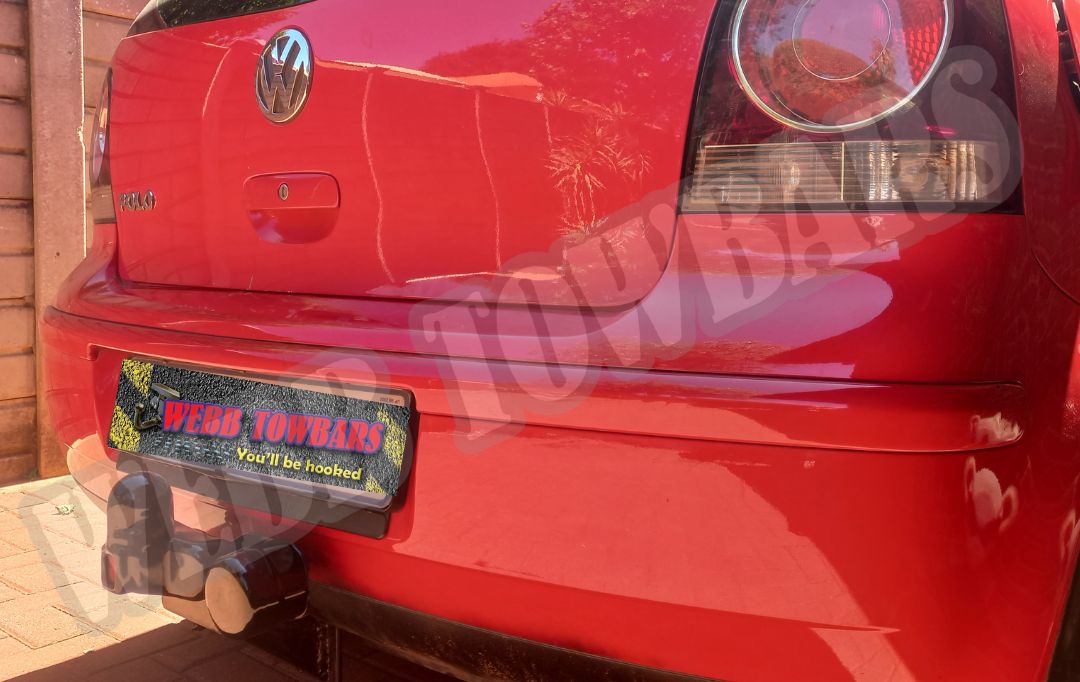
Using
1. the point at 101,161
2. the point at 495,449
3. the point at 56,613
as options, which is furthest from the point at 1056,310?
the point at 56,613

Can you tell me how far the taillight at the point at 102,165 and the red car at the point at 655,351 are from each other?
25.1 inches

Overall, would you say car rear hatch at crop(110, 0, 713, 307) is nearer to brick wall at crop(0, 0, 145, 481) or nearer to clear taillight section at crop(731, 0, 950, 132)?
clear taillight section at crop(731, 0, 950, 132)

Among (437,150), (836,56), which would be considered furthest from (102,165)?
(836,56)

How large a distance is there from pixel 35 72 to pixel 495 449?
11.1ft

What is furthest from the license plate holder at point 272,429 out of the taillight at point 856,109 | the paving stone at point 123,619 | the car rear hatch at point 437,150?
the paving stone at point 123,619

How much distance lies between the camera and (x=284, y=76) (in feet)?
5.34

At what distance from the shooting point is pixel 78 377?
1933 mm

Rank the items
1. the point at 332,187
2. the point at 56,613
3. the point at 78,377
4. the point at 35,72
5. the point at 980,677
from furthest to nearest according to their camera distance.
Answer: the point at 35,72, the point at 56,613, the point at 78,377, the point at 332,187, the point at 980,677

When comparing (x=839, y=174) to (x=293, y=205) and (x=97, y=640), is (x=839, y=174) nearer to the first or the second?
(x=293, y=205)

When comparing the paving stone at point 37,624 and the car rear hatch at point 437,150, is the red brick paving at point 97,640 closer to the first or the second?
the paving stone at point 37,624

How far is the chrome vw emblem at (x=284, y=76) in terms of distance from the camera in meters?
1.60

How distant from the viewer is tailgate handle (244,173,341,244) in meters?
1.59

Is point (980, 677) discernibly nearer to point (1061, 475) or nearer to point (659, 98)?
point (1061, 475)

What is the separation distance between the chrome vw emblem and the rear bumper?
0.55 meters
